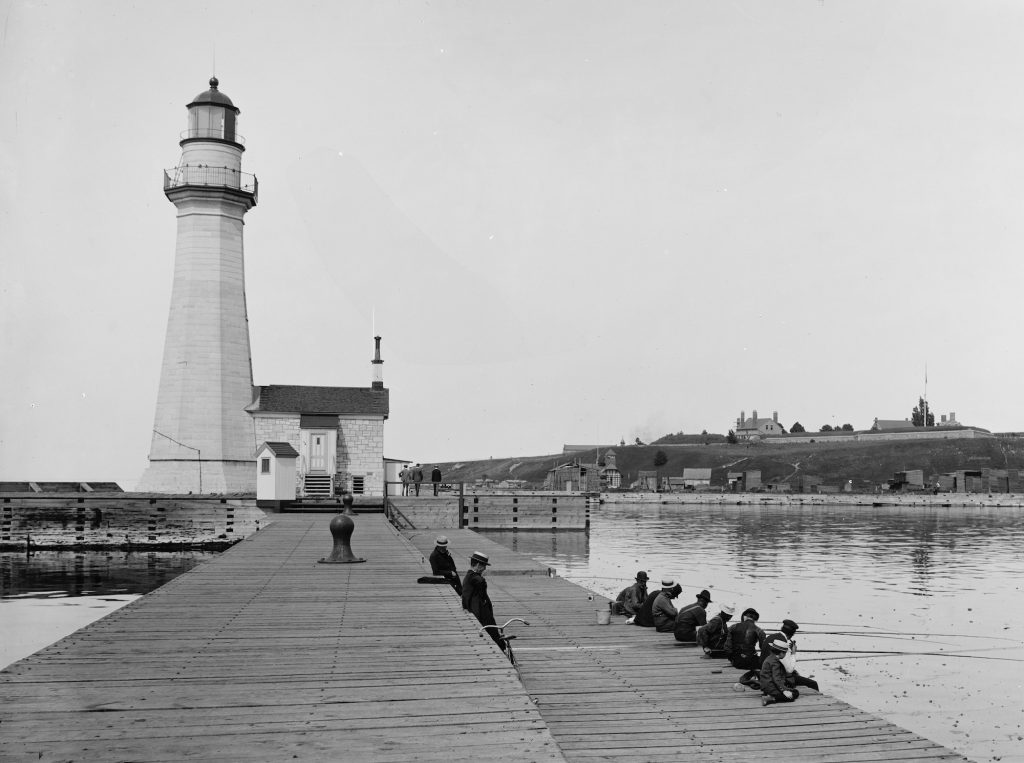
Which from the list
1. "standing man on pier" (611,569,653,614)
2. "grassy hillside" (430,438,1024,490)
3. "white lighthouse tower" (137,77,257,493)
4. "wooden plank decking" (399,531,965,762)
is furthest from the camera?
"grassy hillside" (430,438,1024,490)

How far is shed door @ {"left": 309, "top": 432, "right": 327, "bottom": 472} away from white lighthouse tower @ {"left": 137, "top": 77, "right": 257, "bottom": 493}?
3579mm

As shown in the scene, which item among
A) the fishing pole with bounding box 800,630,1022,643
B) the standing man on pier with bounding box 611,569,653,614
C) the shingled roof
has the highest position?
the shingled roof

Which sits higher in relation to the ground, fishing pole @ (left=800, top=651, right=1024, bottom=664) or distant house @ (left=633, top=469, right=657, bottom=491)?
fishing pole @ (left=800, top=651, right=1024, bottom=664)

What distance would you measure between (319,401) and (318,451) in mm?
2585

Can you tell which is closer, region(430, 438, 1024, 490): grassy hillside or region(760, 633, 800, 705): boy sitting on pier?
region(760, 633, 800, 705): boy sitting on pier

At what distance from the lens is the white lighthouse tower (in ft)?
151

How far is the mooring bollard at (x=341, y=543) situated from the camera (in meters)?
20.4

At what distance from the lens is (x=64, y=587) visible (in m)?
31.4

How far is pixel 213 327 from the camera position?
46.7 metres

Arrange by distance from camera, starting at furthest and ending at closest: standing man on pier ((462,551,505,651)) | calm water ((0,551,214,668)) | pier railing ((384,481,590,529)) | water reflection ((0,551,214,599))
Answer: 1. pier railing ((384,481,590,529))
2. water reflection ((0,551,214,599))
3. calm water ((0,551,214,668))
4. standing man on pier ((462,551,505,651))

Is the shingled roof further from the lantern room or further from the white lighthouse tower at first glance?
the lantern room

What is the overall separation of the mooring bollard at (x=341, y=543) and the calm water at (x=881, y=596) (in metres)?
9.84

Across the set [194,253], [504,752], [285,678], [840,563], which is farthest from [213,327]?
[504,752]

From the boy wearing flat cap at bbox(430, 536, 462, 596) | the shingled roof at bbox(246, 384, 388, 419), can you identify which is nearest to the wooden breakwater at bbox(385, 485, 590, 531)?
the shingled roof at bbox(246, 384, 388, 419)
